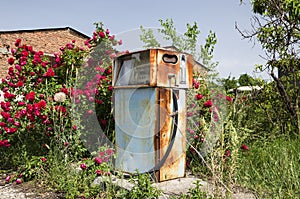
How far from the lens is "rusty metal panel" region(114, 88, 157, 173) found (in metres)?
3.09

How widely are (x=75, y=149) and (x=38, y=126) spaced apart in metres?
0.75

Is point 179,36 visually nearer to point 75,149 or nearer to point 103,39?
point 103,39

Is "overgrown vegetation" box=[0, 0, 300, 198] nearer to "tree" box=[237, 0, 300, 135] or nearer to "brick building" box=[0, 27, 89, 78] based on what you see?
"tree" box=[237, 0, 300, 135]

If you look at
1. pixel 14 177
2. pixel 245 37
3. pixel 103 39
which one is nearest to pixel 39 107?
pixel 14 177

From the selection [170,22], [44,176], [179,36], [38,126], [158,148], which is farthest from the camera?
[170,22]

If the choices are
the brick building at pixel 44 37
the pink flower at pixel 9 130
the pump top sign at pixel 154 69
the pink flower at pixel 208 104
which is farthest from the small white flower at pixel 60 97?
the brick building at pixel 44 37

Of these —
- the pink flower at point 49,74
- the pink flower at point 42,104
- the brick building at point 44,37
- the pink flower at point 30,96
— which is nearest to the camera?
the pink flower at point 42,104

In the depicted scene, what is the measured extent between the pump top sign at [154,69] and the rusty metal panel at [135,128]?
0.32 feet

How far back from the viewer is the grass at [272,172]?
2709mm

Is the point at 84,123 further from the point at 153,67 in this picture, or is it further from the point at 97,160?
the point at 153,67

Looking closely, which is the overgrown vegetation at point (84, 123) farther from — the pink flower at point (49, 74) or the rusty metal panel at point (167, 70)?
the rusty metal panel at point (167, 70)

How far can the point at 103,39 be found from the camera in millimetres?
4535

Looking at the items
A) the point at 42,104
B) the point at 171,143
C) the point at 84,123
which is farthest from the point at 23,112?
the point at 171,143

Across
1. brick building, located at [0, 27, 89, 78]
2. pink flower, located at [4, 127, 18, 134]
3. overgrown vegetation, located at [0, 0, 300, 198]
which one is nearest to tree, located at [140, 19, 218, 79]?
overgrown vegetation, located at [0, 0, 300, 198]
